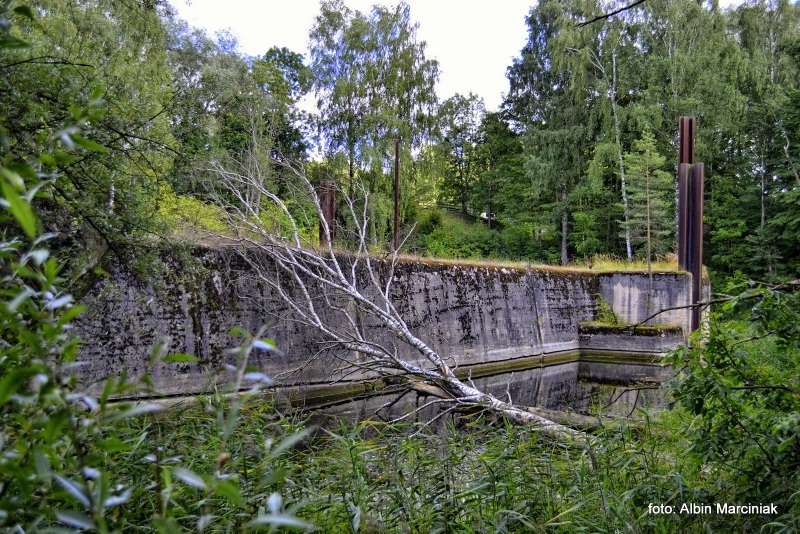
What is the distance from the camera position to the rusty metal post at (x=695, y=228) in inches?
433

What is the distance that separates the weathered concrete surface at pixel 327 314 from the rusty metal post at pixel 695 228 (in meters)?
1.91

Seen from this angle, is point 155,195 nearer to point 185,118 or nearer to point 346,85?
point 185,118

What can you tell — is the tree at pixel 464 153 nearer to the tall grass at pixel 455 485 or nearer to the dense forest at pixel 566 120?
the dense forest at pixel 566 120

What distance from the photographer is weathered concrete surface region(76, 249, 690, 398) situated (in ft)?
20.8

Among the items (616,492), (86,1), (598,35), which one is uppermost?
(598,35)

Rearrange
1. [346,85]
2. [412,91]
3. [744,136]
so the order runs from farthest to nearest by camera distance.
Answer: [744,136], [412,91], [346,85]

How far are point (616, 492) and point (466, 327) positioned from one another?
8963 millimetres

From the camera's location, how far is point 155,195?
367 centimetres

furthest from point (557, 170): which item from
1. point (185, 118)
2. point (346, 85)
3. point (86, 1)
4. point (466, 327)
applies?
point (185, 118)

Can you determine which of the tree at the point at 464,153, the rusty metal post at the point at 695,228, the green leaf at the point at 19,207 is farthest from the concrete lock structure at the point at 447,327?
the tree at the point at 464,153

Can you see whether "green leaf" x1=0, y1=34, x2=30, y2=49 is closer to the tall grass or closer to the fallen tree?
the tall grass

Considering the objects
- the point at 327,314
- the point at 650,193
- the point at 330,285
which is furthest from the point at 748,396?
the point at 650,193

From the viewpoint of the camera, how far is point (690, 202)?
11180 mm

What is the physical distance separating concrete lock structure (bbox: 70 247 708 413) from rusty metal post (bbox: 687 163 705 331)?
773mm
